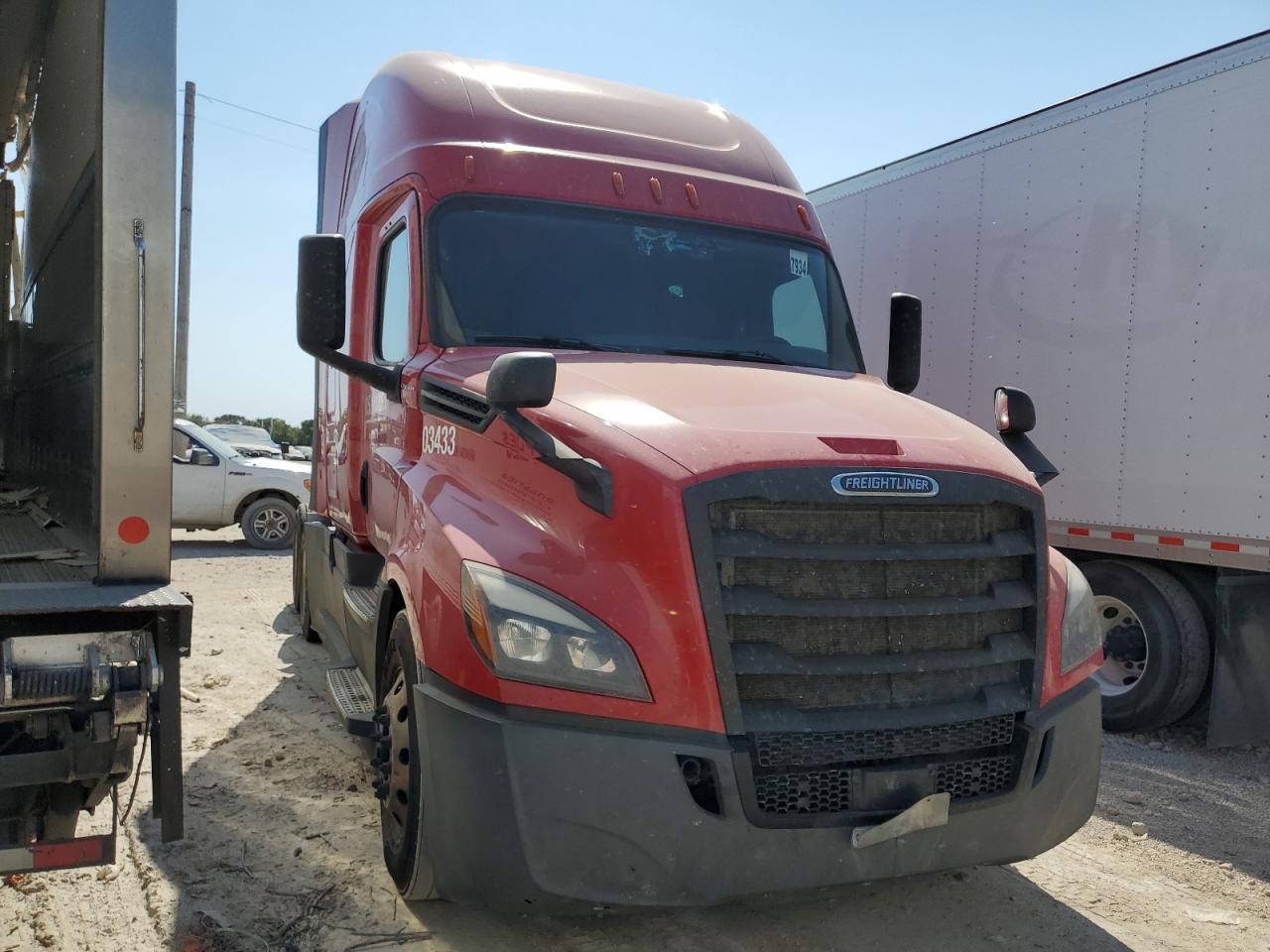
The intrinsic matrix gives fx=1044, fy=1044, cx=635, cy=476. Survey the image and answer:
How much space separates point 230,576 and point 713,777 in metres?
9.84

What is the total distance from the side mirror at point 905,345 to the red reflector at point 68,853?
4.06m

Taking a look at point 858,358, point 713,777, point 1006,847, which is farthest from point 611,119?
point 1006,847

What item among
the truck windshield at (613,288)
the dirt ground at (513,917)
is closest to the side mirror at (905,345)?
the truck windshield at (613,288)

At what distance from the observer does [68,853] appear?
3004 mm

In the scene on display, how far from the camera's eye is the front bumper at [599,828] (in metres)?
2.94

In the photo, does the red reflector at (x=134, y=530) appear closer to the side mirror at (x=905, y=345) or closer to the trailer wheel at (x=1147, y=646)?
the side mirror at (x=905, y=345)

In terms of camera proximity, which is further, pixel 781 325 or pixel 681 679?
pixel 781 325

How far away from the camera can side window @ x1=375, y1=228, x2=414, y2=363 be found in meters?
4.68

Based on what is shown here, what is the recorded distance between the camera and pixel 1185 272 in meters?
6.23

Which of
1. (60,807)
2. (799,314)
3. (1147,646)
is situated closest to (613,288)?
(799,314)

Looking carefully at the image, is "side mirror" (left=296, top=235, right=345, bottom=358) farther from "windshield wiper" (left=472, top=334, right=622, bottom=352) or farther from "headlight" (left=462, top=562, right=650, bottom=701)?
"headlight" (left=462, top=562, right=650, bottom=701)

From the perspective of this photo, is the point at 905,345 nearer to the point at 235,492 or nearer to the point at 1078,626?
the point at 1078,626

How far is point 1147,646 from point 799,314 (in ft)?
11.5

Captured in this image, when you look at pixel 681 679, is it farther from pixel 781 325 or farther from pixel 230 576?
pixel 230 576
